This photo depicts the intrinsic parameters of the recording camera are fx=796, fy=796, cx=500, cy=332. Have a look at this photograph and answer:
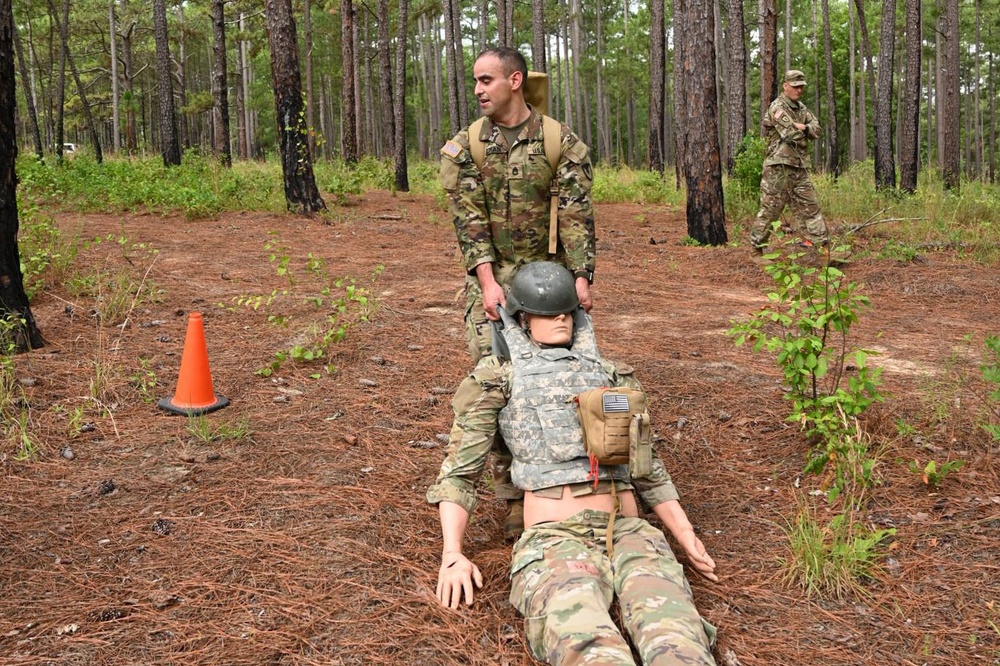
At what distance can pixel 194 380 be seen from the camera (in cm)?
473

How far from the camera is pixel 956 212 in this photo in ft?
39.5

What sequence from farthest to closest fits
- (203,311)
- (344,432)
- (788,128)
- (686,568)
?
(788,128) → (203,311) → (344,432) → (686,568)

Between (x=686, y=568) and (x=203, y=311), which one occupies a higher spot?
(x=203, y=311)

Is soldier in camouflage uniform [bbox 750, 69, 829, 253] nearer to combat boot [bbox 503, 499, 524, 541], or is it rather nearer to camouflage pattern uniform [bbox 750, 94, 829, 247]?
camouflage pattern uniform [bbox 750, 94, 829, 247]

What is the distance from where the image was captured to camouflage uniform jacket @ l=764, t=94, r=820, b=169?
9500mm

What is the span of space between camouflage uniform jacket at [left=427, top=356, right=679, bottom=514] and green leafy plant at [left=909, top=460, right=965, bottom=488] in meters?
1.31

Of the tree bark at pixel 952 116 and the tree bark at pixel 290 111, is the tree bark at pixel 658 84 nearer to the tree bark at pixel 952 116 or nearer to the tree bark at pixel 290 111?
the tree bark at pixel 952 116

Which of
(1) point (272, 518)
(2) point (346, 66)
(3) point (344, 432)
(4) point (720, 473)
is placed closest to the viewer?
(1) point (272, 518)

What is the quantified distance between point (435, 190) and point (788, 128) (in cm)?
942

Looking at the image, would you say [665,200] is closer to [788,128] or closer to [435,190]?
[435,190]

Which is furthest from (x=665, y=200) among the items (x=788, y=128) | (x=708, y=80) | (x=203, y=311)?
(x=203, y=311)

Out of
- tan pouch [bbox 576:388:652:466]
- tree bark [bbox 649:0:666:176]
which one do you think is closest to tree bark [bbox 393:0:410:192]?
tree bark [bbox 649:0:666:176]

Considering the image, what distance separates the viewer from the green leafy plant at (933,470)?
143 inches

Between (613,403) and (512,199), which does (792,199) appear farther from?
(613,403)
